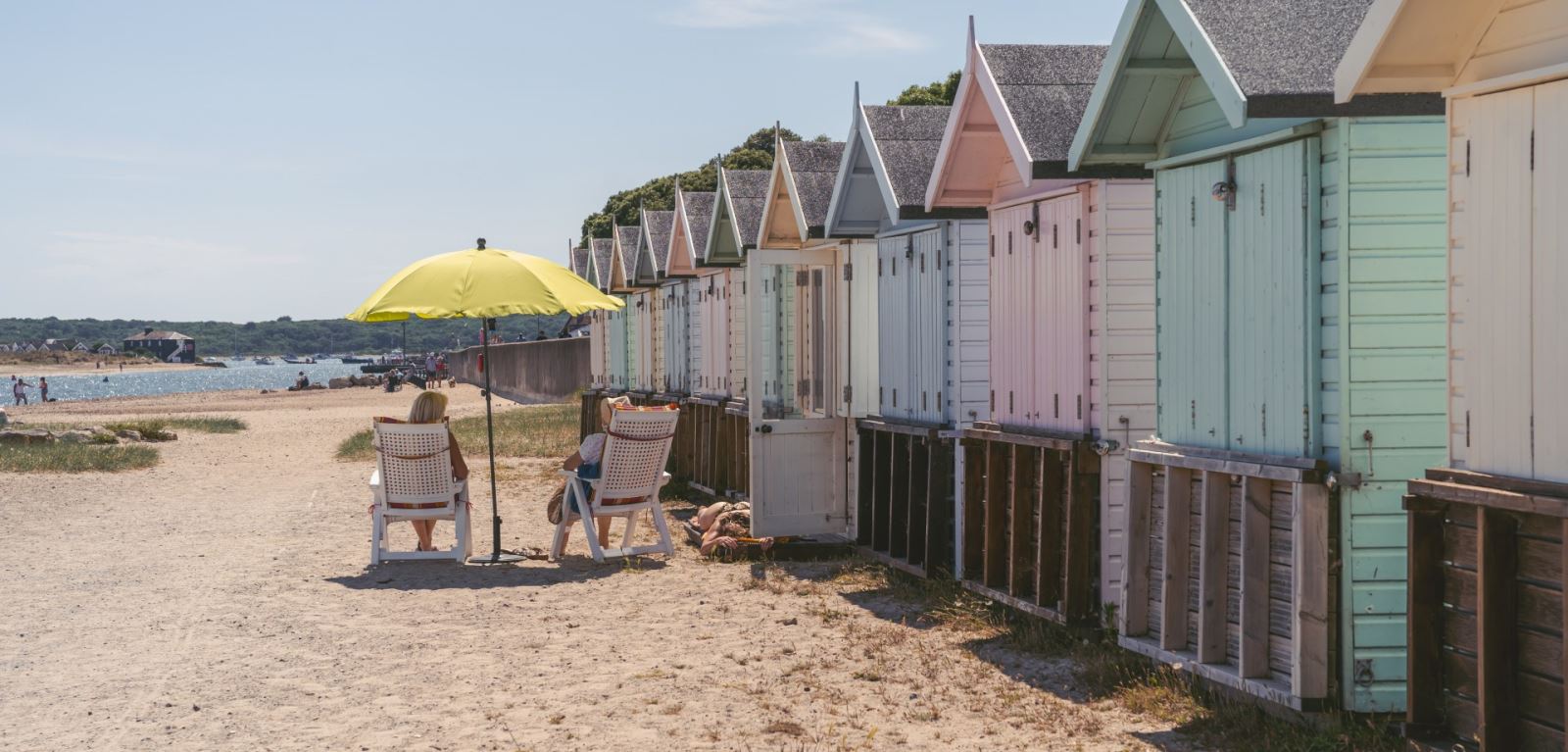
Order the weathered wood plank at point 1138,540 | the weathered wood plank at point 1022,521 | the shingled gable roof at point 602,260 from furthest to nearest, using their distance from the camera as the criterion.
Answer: the shingled gable roof at point 602,260 → the weathered wood plank at point 1022,521 → the weathered wood plank at point 1138,540

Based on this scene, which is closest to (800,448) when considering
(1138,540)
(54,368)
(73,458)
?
(1138,540)

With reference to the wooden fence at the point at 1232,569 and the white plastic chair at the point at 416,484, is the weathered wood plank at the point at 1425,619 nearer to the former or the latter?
the wooden fence at the point at 1232,569

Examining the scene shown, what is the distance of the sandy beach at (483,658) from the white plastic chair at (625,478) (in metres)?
0.25

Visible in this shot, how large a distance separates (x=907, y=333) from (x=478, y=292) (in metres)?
3.24

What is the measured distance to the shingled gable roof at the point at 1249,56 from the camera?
585cm

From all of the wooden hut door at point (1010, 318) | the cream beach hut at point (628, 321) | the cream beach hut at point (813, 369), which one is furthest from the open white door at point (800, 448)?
the cream beach hut at point (628, 321)

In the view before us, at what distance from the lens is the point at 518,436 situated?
91.2ft

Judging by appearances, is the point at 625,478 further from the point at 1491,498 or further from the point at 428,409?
the point at 1491,498

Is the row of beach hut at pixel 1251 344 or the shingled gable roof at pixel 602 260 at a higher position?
the shingled gable roof at pixel 602 260

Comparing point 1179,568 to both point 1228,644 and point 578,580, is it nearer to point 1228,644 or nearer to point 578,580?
point 1228,644

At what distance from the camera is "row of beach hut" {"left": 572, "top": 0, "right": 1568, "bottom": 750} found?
4883 mm

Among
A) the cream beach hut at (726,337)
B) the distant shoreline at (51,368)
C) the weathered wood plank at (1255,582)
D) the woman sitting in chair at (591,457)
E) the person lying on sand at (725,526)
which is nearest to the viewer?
the weathered wood plank at (1255,582)

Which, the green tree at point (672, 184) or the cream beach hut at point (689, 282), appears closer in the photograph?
the cream beach hut at point (689, 282)

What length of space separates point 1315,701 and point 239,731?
4380mm
